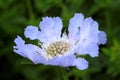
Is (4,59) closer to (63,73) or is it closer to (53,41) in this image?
(53,41)

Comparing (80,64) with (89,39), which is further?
(89,39)

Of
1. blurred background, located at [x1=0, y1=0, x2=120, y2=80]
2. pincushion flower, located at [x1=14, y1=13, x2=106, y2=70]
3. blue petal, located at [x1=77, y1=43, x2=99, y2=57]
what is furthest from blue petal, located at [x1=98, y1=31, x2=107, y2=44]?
blurred background, located at [x1=0, y1=0, x2=120, y2=80]

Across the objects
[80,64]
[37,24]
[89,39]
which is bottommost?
[80,64]

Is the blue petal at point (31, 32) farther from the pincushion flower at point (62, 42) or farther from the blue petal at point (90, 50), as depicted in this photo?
the blue petal at point (90, 50)

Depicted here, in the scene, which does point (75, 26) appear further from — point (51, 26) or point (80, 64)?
point (80, 64)

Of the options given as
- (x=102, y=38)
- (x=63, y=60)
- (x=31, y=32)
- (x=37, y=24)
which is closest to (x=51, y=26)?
(x=31, y=32)

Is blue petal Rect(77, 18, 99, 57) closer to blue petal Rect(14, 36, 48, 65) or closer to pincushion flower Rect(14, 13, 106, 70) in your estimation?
pincushion flower Rect(14, 13, 106, 70)
